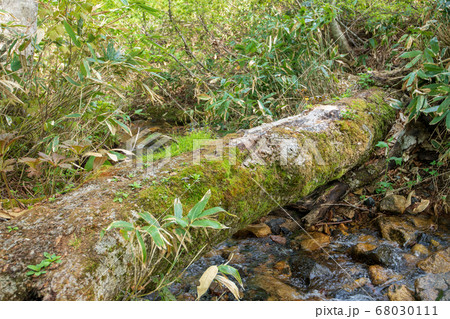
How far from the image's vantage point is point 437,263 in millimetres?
2307

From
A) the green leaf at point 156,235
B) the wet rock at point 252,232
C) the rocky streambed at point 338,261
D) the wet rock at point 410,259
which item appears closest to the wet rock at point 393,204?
the rocky streambed at point 338,261

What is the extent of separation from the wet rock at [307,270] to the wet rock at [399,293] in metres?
0.42

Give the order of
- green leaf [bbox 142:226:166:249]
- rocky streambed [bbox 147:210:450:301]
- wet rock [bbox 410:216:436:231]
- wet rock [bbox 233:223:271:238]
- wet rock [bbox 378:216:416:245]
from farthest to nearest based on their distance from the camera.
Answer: wet rock [bbox 233:223:271:238] → wet rock [bbox 410:216:436:231] → wet rock [bbox 378:216:416:245] → rocky streambed [bbox 147:210:450:301] → green leaf [bbox 142:226:166:249]

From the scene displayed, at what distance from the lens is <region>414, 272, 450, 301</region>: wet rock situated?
78.7 inches

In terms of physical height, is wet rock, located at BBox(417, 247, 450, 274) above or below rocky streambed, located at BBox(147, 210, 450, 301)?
above

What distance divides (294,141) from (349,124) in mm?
770

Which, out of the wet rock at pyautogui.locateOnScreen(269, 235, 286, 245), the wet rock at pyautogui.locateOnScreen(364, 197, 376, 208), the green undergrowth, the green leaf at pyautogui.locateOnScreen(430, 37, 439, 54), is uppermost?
the green leaf at pyautogui.locateOnScreen(430, 37, 439, 54)

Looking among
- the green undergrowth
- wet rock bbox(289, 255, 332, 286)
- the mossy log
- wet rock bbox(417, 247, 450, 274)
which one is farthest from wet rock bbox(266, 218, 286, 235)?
wet rock bbox(417, 247, 450, 274)

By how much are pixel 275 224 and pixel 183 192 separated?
5.30 feet

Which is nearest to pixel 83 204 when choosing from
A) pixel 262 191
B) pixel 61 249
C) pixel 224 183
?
pixel 61 249

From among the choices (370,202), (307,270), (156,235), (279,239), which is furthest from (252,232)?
(156,235)

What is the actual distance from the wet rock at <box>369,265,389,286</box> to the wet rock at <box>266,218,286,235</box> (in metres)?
0.92

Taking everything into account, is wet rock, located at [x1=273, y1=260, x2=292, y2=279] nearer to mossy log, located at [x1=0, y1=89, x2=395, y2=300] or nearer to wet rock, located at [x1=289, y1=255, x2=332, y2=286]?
wet rock, located at [x1=289, y1=255, x2=332, y2=286]

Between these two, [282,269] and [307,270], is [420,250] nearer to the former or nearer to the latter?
[307,270]
